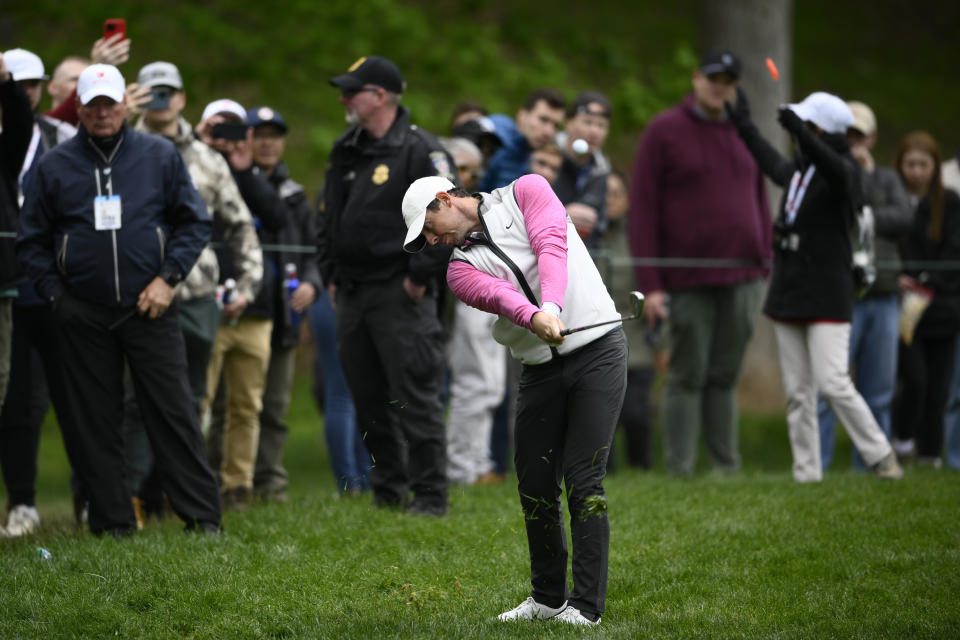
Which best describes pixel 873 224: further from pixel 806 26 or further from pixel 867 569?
pixel 806 26

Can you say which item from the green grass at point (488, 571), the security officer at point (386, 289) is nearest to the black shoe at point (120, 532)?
the green grass at point (488, 571)

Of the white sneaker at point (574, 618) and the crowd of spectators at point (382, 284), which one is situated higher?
the crowd of spectators at point (382, 284)

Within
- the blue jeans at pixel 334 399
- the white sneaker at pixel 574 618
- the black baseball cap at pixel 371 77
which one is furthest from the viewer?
the blue jeans at pixel 334 399

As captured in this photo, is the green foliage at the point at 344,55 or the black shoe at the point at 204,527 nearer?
the black shoe at the point at 204,527

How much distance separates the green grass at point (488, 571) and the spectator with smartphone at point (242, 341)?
82 centimetres

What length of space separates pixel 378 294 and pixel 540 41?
13.1 meters

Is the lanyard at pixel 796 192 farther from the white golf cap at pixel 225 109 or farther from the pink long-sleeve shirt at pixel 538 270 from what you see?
the white golf cap at pixel 225 109

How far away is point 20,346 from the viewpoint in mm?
8398

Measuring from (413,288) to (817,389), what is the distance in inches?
122

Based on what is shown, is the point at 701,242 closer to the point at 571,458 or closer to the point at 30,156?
the point at 571,458

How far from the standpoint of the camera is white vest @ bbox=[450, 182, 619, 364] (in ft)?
19.3

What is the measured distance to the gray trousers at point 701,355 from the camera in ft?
33.0

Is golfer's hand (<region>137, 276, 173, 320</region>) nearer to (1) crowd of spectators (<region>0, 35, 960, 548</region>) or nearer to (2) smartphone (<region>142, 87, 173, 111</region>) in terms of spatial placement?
(1) crowd of spectators (<region>0, 35, 960, 548</region>)

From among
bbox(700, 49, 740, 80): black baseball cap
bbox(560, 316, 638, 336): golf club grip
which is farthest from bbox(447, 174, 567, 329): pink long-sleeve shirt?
bbox(700, 49, 740, 80): black baseball cap
